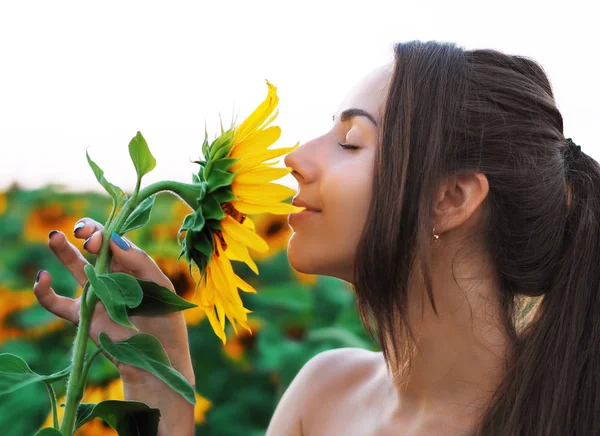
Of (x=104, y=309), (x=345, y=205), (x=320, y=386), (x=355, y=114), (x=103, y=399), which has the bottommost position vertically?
(x=103, y=399)

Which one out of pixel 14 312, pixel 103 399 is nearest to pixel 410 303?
pixel 103 399

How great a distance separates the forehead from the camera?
49.6 inches

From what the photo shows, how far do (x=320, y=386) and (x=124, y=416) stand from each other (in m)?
0.69

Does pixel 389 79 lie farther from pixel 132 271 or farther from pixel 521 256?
pixel 132 271

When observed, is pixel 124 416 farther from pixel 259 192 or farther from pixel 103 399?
pixel 103 399

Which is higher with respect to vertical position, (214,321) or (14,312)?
(214,321)

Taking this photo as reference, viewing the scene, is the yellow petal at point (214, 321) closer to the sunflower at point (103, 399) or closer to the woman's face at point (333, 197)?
the woman's face at point (333, 197)

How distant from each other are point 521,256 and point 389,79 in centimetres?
33

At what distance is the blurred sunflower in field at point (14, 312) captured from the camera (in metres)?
1.80

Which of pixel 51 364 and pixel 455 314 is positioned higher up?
pixel 455 314

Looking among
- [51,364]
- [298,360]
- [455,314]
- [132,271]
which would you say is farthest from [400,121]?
[51,364]

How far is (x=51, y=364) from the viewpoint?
5.89 feet

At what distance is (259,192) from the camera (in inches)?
36.6

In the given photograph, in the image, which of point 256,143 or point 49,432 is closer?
point 49,432
